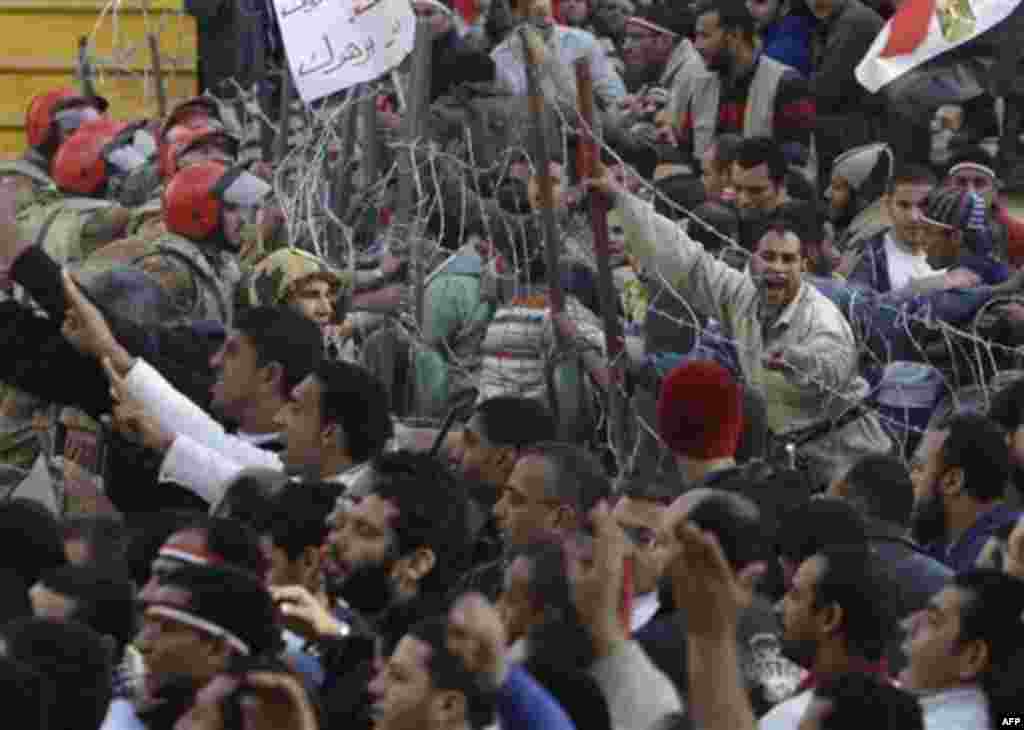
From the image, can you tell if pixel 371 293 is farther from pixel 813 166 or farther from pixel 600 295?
pixel 813 166

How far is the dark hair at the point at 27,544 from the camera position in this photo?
902cm

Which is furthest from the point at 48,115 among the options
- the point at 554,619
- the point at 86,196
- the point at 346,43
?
the point at 554,619

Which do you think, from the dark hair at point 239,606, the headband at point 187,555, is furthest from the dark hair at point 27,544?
the dark hair at point 239,606

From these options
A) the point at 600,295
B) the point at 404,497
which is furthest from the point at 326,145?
the point at 404,497

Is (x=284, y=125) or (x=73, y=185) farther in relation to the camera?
(x=73, y=185)

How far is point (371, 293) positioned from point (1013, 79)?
13.7ft

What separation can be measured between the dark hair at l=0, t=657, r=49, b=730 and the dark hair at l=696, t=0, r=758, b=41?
917 cm

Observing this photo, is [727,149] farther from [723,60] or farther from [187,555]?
[187,555]

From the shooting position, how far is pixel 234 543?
8.50 metres

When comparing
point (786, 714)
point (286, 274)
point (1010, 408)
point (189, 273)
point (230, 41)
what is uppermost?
point (786, 714)

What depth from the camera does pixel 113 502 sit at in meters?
10.7

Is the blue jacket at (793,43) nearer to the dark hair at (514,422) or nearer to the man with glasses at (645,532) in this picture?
the dark hair at (514,422)

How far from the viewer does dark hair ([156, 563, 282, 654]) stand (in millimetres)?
7848

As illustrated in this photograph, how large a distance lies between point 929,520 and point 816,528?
1066mm
